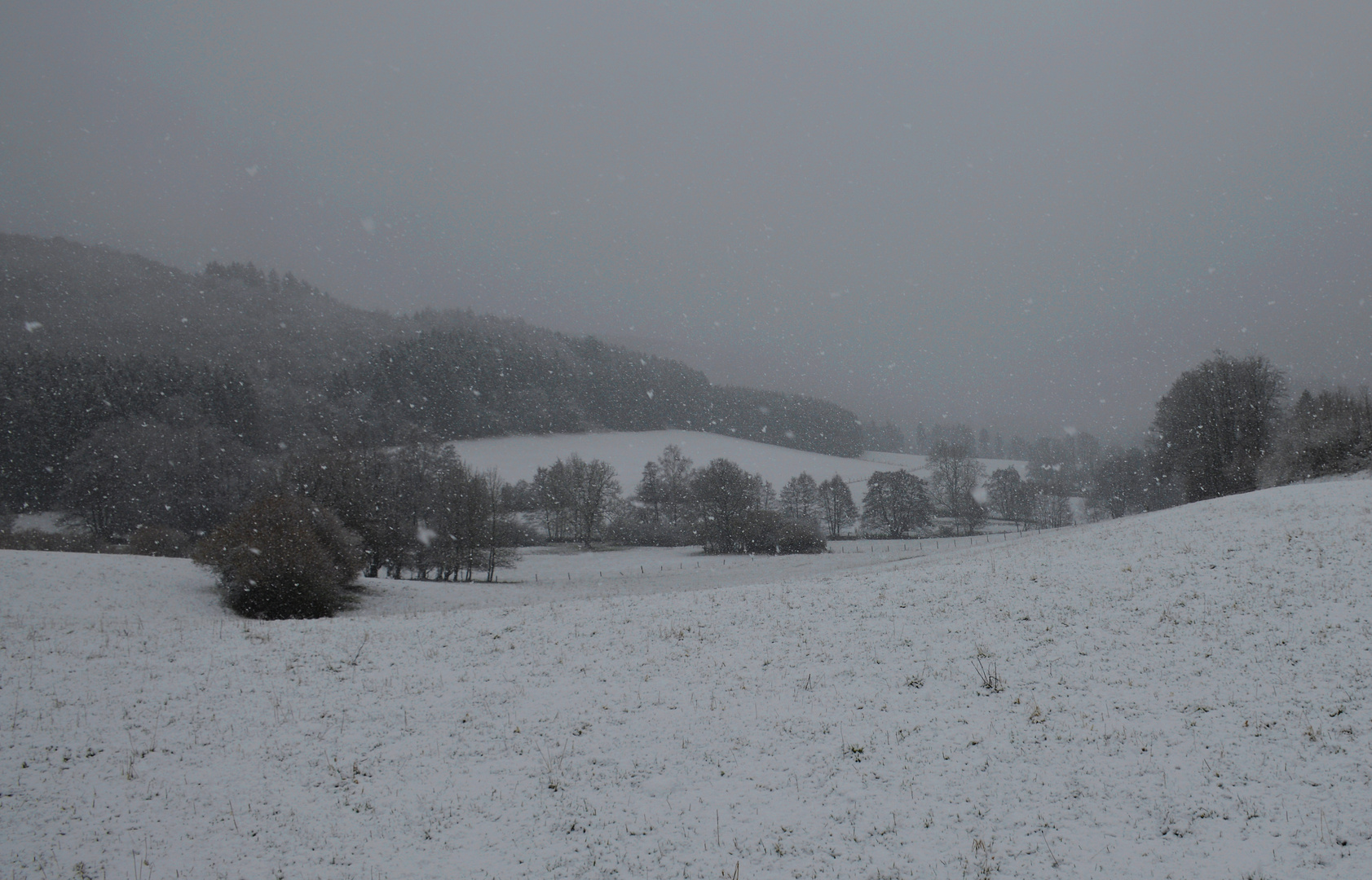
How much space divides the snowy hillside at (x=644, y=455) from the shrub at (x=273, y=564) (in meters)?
55.3

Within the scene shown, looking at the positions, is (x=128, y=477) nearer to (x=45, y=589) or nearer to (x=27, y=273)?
(x=45, y=589)

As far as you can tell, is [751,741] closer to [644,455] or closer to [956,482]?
[956,482]

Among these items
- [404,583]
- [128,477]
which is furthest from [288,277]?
[404,583]

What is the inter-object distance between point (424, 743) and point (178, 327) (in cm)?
14859

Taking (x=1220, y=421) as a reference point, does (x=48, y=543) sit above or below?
below

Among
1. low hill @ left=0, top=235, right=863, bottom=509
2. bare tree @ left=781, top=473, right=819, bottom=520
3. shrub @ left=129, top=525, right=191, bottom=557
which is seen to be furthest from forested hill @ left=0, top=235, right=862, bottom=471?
bare tree @ left=781, top=473, right=819, bottom=520

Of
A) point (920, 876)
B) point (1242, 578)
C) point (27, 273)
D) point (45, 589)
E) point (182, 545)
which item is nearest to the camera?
point (920, 876)

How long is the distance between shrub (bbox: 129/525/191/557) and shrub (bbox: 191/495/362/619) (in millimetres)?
14838

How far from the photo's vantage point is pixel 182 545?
39594mm

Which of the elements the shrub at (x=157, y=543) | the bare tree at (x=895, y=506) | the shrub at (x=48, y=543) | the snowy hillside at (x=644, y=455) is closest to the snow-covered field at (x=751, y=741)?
the shrub at (x=157, y=543)

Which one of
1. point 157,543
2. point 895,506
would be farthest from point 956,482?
point 157,543

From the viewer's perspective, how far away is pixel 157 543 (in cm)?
3712

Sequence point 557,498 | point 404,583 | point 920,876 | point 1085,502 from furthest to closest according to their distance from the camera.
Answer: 1. point 1085,502
2. point 557,498
3. point 404,583
4. point 920,876

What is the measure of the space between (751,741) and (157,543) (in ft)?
147
